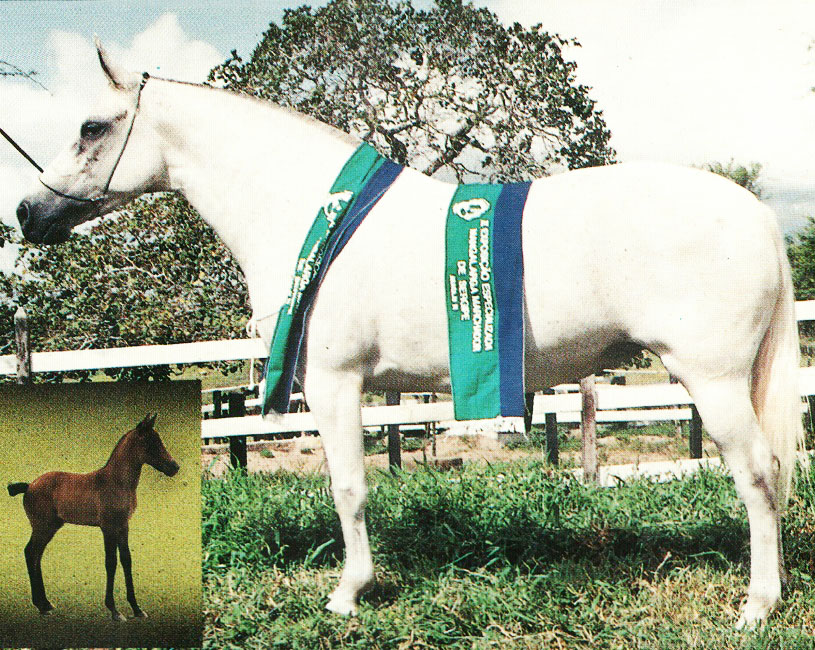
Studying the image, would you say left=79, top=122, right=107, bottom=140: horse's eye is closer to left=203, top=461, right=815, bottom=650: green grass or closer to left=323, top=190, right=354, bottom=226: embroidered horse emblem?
left=323, top=190, right=354, bottom=226: embroidered horse emblem

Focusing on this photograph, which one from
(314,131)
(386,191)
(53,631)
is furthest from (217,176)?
(53,631)

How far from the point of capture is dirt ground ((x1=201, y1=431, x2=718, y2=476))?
7910 millimetres

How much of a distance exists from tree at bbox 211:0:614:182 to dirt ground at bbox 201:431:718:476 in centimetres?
431

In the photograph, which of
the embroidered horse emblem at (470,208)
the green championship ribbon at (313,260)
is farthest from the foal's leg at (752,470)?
the green championship ribbon at (313,260)

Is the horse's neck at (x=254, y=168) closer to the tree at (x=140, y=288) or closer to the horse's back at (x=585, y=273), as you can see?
the horse's back at (x=585, y=273)

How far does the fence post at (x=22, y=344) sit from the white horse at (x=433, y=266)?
211cm

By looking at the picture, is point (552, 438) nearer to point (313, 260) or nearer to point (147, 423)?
point (313, 260)

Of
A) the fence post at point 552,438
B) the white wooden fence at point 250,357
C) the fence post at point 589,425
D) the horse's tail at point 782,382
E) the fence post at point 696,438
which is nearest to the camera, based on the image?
the horse's tail at point 782,382

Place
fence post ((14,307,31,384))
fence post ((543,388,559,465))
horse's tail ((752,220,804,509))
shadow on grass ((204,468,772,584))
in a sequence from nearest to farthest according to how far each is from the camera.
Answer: horse's tail ((752,220,804,509)) < shadow on grass ((204,468,772,584)) < fence post ((14,307,31,384)) < fence post ((543,388,559,465))

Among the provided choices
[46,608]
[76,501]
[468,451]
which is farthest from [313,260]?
[468,451]

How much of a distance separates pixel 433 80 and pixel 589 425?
8.59ft

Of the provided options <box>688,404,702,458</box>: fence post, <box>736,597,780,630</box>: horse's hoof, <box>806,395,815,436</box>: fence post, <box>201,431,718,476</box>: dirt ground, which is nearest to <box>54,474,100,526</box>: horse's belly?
<box>736,597,780,630</box>: horse's hoof

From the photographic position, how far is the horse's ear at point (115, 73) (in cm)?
296

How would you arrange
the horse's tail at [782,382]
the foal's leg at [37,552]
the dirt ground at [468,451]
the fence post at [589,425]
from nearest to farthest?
the foal's leg at [37,552], the horse's tail at [782,382], the fence post at [589,425], the dirt ground at [468,451]
